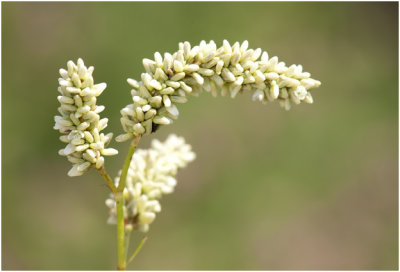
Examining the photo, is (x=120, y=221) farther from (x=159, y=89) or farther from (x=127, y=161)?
(x=159, y=89)

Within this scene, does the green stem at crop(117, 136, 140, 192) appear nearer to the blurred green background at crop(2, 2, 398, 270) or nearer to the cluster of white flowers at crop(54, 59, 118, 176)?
the cluster of white flowers at crop(54, 59, 118, 176)

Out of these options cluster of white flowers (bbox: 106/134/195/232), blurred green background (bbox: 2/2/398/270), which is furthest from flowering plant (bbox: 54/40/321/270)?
blurred green background (bbox: 2/2/398/270)

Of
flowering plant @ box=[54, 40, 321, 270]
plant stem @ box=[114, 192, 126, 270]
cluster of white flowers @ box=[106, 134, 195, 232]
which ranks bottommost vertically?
plant stem @ box=[114, 192, 126, 270]

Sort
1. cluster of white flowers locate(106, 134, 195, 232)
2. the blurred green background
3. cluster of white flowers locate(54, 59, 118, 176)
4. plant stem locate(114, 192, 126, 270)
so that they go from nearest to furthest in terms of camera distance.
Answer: cluster of white flowers locate(54, 59, 118, 176) → plant stem locate(114, 192, 126, 270) → cluster of white flowers locate(106, 134, 195, 232) → the blurred green background

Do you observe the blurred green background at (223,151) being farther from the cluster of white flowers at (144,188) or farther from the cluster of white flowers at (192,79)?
the cluster of white flowers at (192,79)

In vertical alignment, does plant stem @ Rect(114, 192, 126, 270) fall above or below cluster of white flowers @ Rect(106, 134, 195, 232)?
below

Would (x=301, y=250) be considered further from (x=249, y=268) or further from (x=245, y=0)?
(x=245, y=0)

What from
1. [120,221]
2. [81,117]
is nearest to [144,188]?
[120,221]
